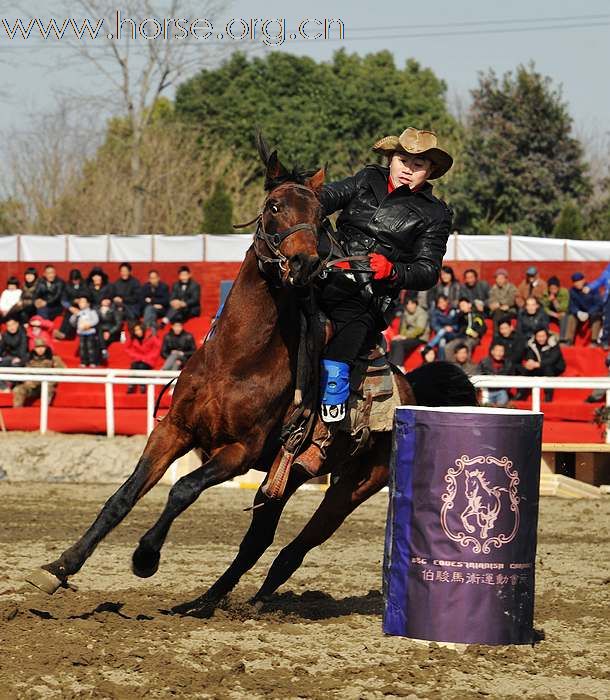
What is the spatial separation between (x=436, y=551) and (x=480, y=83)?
122ft

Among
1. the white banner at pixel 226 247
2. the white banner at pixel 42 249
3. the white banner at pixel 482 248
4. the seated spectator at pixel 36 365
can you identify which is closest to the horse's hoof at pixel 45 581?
the seated spectator at pixel 36 365

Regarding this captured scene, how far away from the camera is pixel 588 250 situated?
21.8 metres

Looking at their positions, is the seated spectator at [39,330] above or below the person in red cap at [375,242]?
below

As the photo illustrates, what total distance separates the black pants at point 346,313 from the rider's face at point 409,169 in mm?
677

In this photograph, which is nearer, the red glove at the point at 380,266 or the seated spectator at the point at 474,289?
the red glove at the point at 380,266

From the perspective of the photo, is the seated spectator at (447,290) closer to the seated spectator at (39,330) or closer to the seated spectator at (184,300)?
the seated spectator at (184,300)

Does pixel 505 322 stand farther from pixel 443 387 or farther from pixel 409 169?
pixel 409 169

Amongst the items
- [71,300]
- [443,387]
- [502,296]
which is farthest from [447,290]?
[443,387]

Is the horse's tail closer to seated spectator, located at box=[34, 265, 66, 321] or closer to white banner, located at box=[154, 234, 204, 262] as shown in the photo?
seated spectator, located at box=[34, 265, 66, 321]

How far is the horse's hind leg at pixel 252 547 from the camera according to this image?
699 cm

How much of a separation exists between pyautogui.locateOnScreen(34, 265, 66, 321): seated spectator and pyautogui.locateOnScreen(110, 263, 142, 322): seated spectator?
0.99 meters

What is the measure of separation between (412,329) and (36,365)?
5437mm

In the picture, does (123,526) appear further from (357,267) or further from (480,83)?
(480,83)

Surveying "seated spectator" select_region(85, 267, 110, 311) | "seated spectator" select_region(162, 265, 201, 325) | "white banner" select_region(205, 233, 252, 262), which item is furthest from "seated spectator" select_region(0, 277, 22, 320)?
"white banner" select_region(205, 233, 252, 262)
